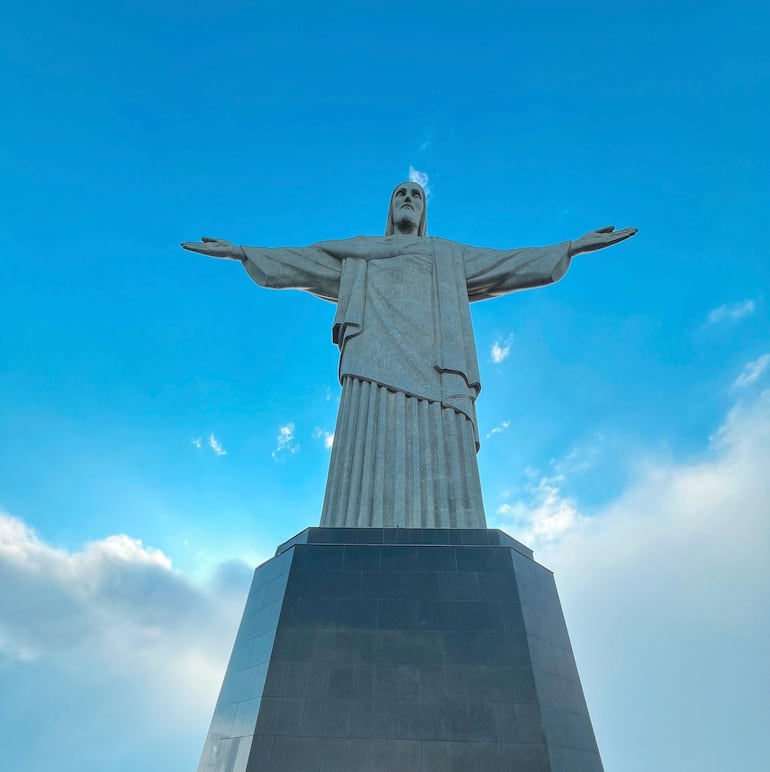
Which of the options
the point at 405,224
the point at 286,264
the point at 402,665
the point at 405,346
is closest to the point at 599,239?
the point at 405,224

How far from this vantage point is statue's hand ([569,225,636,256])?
28.6ft

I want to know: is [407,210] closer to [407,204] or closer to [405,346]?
[407,204]

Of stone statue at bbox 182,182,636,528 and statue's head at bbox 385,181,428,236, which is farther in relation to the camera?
statue's head at bbox 385,181,428,236

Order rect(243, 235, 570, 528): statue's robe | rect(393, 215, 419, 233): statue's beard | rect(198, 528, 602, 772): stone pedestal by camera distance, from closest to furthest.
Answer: rect(198, 528, 602, 772): stone pedestal → rect(243, 235, 570, 528): statue's robe → rect(393, 215, 419, 233): statue's beard

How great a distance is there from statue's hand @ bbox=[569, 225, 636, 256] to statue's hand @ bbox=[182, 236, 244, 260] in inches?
218

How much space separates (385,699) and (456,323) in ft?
17.1

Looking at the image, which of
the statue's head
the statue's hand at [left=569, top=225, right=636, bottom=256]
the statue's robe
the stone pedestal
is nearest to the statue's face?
the statue's head

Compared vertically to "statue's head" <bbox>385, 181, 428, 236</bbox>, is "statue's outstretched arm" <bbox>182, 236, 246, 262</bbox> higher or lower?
lower

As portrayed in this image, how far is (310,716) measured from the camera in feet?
14.3

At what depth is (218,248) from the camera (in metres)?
8.93

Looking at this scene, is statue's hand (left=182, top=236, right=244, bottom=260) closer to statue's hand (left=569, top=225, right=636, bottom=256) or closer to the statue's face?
the statue's face

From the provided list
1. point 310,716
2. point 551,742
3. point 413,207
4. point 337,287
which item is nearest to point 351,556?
point 310,716

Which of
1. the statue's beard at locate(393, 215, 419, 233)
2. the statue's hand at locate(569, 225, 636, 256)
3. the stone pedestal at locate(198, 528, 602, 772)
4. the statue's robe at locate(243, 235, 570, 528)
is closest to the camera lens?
the stone pedestal at locate(198, 528, 602, 772)

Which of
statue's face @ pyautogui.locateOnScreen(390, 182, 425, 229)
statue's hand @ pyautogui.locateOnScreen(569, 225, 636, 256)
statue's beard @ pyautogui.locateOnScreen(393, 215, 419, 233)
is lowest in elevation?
statue's hand @ pyautogui.locateOnScreen(569, 225, 636, 256)
